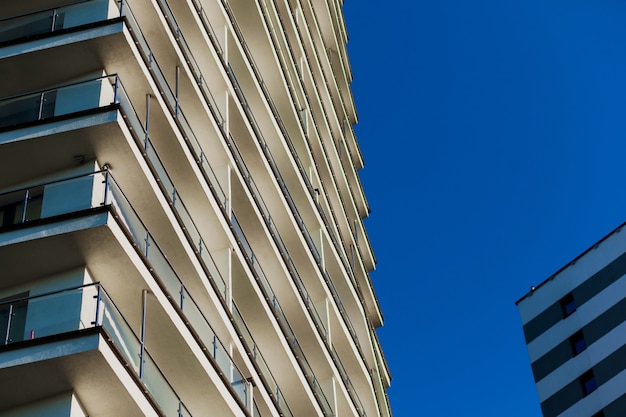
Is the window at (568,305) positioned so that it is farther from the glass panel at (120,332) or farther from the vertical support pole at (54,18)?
the glass panel at (120,332)

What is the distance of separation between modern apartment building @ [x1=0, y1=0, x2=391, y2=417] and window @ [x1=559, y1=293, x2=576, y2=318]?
2736 cm

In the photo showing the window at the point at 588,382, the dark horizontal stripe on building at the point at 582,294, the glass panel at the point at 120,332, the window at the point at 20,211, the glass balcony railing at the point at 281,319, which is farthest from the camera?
the dark horizontal stripe on building at the point at 582,294

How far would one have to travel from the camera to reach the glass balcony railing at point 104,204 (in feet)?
68.3

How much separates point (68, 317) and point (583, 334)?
154 ft

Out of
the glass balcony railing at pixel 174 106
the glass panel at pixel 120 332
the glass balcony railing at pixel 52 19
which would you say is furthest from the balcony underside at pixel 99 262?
the glass balcony railing at pixel 52 19

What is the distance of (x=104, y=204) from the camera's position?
2039 cm

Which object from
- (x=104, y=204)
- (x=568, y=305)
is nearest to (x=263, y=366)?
(x=104, y=204)

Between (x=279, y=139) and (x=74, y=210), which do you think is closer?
(x=74, y=210)

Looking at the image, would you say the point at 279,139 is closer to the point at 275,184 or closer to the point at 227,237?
the point at 275,184

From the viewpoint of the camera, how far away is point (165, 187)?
78.9 ft

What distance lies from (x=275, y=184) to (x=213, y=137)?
552 cm

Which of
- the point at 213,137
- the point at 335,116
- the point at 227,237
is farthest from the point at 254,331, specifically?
the point at 335,116

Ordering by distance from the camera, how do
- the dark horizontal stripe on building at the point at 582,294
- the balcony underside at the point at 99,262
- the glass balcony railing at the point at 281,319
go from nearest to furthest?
the balcony underside at the point at 99,262 < the glass balcony railing at the point at 281,319 < the dark horizontal stripe on building at the point at 582,294

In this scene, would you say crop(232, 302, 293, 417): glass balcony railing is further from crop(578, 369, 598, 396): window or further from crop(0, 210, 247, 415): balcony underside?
crop(578, 369, 598, 396): window
